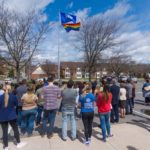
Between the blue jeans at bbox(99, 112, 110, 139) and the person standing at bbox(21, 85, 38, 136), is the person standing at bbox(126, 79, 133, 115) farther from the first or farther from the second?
the person standing at bbox(21, 85, 38, 136)

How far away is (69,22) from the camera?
20109 mm

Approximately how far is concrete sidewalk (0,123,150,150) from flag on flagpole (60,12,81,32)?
42.3ft

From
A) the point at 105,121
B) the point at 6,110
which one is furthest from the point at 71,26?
the point at 6,110

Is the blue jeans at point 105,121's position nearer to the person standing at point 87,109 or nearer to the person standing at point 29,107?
the person standing at point 87,109

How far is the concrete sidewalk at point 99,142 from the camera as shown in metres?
6.76

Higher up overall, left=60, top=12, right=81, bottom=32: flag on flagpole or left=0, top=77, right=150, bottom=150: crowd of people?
left=60, top=12, right=81, bottom=32: flag on flagpole

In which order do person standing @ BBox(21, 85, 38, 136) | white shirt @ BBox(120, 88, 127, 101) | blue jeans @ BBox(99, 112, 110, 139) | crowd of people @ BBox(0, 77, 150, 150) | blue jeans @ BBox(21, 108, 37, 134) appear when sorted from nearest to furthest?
crowd of people @ BBox(0, 77, 150, 150) → blue jeans @ BBox(99, 112, 110, 139) → person standing @ BBox(21, 85, 38, 136) → blue jeans @ BBox(21, 108, 37, 134) → white shirt @ BBox(120, 88, 127, 101)

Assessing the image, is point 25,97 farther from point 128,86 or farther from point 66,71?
point 66,71

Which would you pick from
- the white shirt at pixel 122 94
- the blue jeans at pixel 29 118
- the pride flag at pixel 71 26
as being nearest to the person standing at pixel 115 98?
the white shirt at pixel 122 94

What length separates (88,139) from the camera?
7.10 metres

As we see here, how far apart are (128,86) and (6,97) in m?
6.04

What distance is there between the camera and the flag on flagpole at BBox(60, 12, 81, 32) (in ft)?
65.1

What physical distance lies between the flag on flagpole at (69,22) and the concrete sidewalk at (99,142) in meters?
12.9

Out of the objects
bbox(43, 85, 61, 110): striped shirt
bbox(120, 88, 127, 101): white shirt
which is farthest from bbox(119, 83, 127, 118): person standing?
bbox(43, 85, 61, 110): striped shirt
